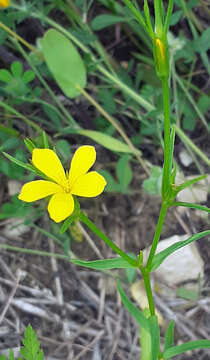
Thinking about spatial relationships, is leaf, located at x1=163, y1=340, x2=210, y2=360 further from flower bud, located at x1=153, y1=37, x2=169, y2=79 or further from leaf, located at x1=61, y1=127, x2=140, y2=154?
leaf, located at x1=61, y1=127, x2=140, y2=154

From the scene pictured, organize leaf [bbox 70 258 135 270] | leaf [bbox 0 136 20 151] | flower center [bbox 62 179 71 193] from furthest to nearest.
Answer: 1. leaf [bbox 0 136 20 151]
2. leaf [bbox 70 258 135 270]
3. flower center [bbox 62 179 71 193]

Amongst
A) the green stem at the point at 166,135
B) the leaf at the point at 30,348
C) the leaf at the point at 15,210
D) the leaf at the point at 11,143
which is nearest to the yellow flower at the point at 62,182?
the green stem at the point at 166,135

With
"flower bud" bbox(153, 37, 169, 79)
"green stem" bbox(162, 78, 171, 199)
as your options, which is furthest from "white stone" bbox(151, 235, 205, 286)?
"flower bud" bbox(153, 37, 169, 79)

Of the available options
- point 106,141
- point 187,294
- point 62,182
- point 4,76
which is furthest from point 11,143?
point 187,294

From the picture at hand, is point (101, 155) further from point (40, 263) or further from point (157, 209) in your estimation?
point (40, 263)

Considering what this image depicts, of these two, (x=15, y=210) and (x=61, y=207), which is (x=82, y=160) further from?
(x=15, y=210)

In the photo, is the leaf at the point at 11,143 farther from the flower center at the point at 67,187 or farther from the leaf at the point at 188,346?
the leaf at the point at 188,346
